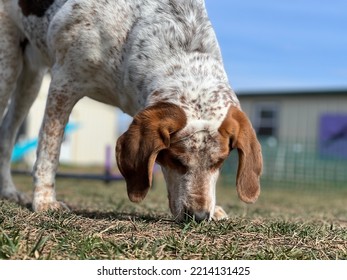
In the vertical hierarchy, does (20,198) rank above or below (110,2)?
below

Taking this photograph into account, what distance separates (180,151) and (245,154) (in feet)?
1.50

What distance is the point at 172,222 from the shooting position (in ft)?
13.2

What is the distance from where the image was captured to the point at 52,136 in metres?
Result: 4.97

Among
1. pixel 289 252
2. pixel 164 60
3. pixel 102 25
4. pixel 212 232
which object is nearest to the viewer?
pixel 289 252

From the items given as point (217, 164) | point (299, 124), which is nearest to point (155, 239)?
point (217, 164)

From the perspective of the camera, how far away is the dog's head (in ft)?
12.6

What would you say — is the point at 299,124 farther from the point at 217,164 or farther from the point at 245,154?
the point at 217,164

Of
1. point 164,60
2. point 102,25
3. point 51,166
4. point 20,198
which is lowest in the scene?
point 20,198

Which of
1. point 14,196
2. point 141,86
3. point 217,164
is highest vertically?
point 141,86

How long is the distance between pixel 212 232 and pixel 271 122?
24474 millimetres

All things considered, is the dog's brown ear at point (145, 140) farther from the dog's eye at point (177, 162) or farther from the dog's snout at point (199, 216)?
the dog's snout at point (199, 216)
